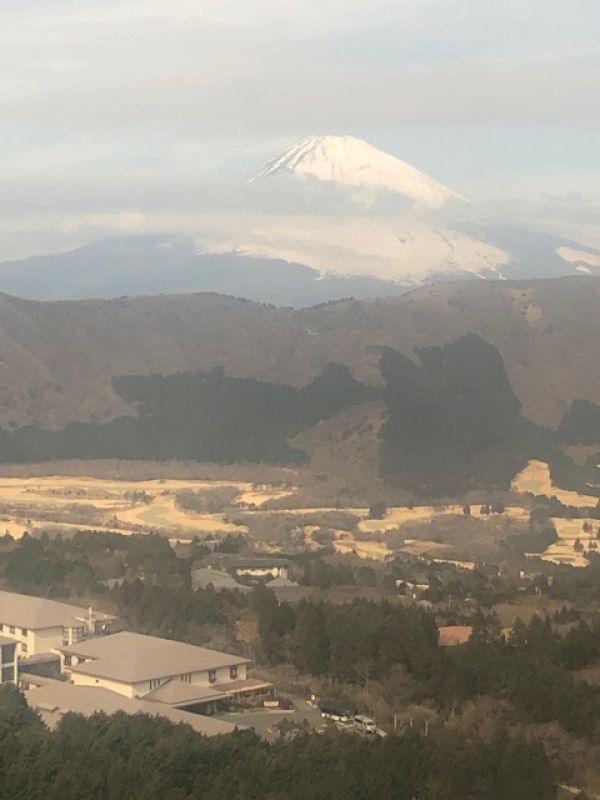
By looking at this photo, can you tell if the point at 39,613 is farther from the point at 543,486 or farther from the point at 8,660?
the point at 543,486

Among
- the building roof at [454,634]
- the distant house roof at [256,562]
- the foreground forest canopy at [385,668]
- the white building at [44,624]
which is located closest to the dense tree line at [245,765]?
the foreground forest canopy at [385,668]

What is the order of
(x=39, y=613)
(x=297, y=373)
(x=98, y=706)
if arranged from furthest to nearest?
(x=297, y=373) → (x=39, y=613) → (x=98, y=706)

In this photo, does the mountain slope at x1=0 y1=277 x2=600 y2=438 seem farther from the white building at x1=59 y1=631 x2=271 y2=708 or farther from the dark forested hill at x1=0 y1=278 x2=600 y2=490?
the white building at x1=59 y1=631 x2=271 y2=708

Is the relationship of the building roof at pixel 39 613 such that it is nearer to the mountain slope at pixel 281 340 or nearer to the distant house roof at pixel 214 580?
the distant house roof at pixel 214 580

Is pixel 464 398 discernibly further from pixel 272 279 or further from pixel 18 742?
pixel 272 279

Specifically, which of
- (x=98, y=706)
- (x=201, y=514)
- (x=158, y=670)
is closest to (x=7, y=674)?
(x=158, y=670)

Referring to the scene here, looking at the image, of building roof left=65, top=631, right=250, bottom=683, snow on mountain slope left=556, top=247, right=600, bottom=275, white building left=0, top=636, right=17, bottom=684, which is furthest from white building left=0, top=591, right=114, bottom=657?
snow on mountain slope left=556, top=247, right=600, bottom=275
